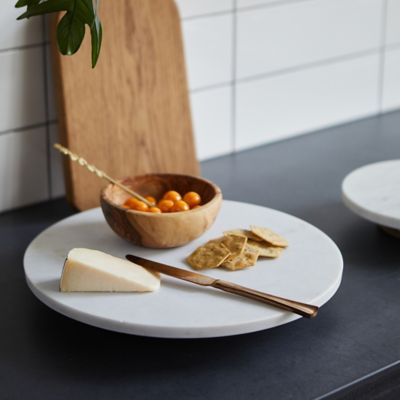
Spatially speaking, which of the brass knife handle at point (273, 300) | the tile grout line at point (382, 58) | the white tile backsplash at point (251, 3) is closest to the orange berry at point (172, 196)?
the brass knife handle at point (273, 300)

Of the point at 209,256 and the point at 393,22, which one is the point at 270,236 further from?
the point at 393,22

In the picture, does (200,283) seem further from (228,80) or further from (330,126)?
(330,126)

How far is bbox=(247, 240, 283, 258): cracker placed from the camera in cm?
109

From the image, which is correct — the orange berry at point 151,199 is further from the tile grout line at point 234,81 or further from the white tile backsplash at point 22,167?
the tile grout line at point 234,81

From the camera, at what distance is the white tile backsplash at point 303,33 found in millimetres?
1633

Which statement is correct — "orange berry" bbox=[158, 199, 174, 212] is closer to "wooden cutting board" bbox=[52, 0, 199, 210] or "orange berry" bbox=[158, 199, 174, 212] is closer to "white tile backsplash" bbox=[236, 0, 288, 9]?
"wooden cutting board" bbox=[52, 0, 199, 210]

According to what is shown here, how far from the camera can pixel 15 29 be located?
1317 mm

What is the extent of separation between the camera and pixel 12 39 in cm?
132

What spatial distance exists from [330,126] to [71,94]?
2.27 ft

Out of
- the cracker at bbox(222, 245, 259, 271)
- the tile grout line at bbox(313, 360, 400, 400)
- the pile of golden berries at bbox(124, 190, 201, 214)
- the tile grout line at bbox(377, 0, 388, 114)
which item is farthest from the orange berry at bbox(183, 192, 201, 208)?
the tile grout line at bbox(377, 0, 388, 114)

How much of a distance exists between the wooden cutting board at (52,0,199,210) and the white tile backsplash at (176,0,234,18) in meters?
0.10

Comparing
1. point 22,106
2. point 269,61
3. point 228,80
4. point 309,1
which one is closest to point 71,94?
point 22,106

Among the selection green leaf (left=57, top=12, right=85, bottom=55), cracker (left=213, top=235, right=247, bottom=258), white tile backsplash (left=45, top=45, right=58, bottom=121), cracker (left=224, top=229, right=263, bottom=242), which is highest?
green leaf (left=57, top=12, right=85, bottom=55)

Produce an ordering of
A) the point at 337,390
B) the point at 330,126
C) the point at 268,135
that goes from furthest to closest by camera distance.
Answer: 1. the point at 330,126
2. the point at 268,135
3. the point at 337,390
